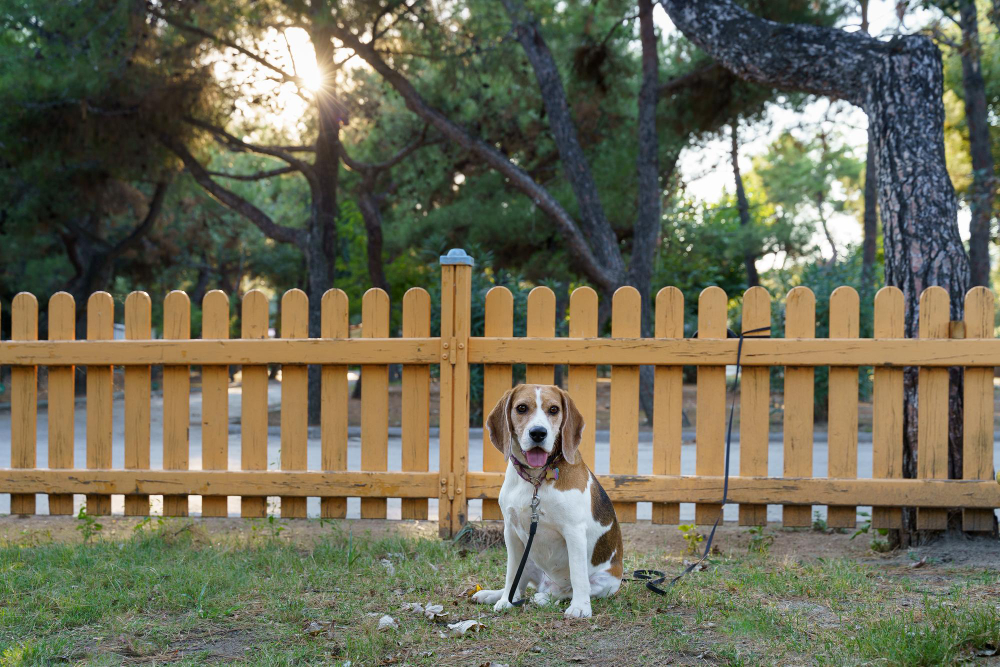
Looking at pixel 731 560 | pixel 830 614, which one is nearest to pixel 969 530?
pixel 731 560

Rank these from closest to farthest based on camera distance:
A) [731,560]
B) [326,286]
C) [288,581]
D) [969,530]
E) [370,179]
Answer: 1. [288,581]
2. [731,560]
3. [969,530]
4. [326,286]
5. [370,179]

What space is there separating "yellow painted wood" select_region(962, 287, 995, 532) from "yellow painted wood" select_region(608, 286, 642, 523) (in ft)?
6.69

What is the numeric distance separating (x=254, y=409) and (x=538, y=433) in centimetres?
287

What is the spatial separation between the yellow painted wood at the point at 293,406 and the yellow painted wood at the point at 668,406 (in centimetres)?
202

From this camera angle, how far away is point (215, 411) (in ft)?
18.9

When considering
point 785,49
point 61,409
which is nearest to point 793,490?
point 785,49

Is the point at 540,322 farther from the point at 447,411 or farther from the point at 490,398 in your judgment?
the point at 447,411

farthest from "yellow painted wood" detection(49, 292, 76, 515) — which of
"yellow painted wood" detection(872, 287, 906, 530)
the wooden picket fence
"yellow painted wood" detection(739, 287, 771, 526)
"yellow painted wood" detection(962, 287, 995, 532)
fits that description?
"yellow painted wood" detection(962, 287, 995, 532)

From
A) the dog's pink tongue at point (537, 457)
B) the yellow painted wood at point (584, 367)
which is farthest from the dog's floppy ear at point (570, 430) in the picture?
the yellow painted wood at point (584, 367)

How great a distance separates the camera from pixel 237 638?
355cm

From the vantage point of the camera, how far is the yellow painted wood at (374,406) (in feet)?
18.6

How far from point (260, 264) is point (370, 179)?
19.7 meters

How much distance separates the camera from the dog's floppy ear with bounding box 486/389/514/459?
12.4 ft

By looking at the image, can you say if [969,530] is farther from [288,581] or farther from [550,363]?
[288,581]
